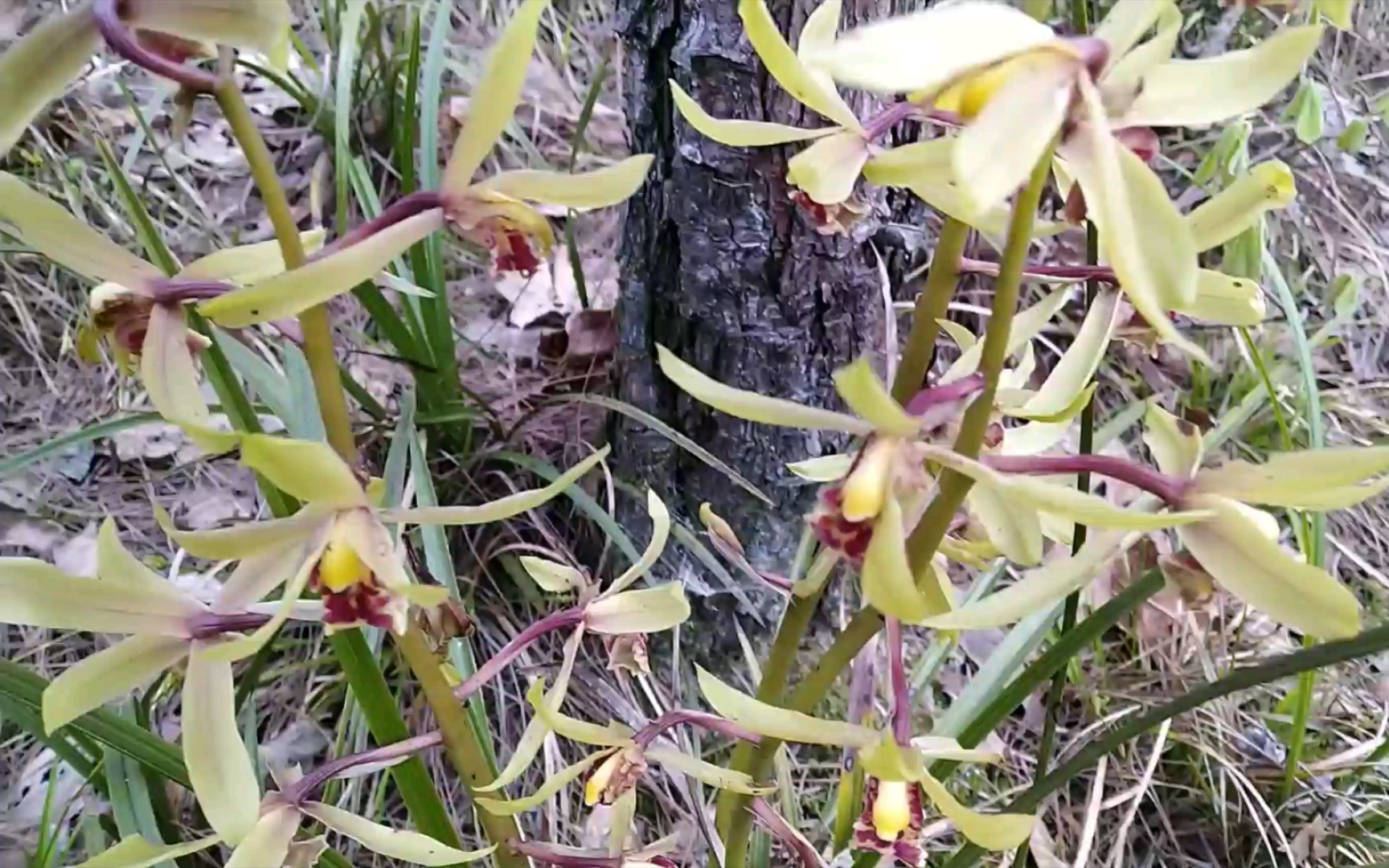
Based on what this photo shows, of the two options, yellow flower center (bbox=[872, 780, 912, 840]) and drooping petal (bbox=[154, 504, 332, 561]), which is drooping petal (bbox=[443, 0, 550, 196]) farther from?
yellow flower center (bbox=[872, 780, 912, 840])

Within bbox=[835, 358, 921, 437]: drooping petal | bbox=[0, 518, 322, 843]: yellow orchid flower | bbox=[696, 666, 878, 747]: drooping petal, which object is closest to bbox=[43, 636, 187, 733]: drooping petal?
bbox=[0, 518, 322, 843]: yellow orchid flower

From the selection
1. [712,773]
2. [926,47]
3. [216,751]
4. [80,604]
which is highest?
[926,47]

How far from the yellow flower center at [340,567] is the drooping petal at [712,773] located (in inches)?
12.6

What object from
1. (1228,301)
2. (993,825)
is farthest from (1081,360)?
(993,825)

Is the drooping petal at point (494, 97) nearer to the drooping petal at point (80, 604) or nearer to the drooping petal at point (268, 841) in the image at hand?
the drooping petal at point (80, 604)

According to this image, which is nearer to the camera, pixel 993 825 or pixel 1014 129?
pixel 1014 129

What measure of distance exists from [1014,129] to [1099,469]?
227mm

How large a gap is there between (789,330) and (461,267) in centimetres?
98

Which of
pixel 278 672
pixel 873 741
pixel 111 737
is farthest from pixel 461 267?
pixel 873 741

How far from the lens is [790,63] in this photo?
0.62 meters

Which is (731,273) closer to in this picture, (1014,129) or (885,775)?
(885,775)

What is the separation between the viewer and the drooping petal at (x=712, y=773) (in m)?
0.78

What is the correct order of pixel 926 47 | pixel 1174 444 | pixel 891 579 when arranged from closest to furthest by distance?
1. pixel 926 47
2. pixel 891 579
3. pixel 1174 444

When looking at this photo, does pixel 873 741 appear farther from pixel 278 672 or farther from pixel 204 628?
pixel 278 672
